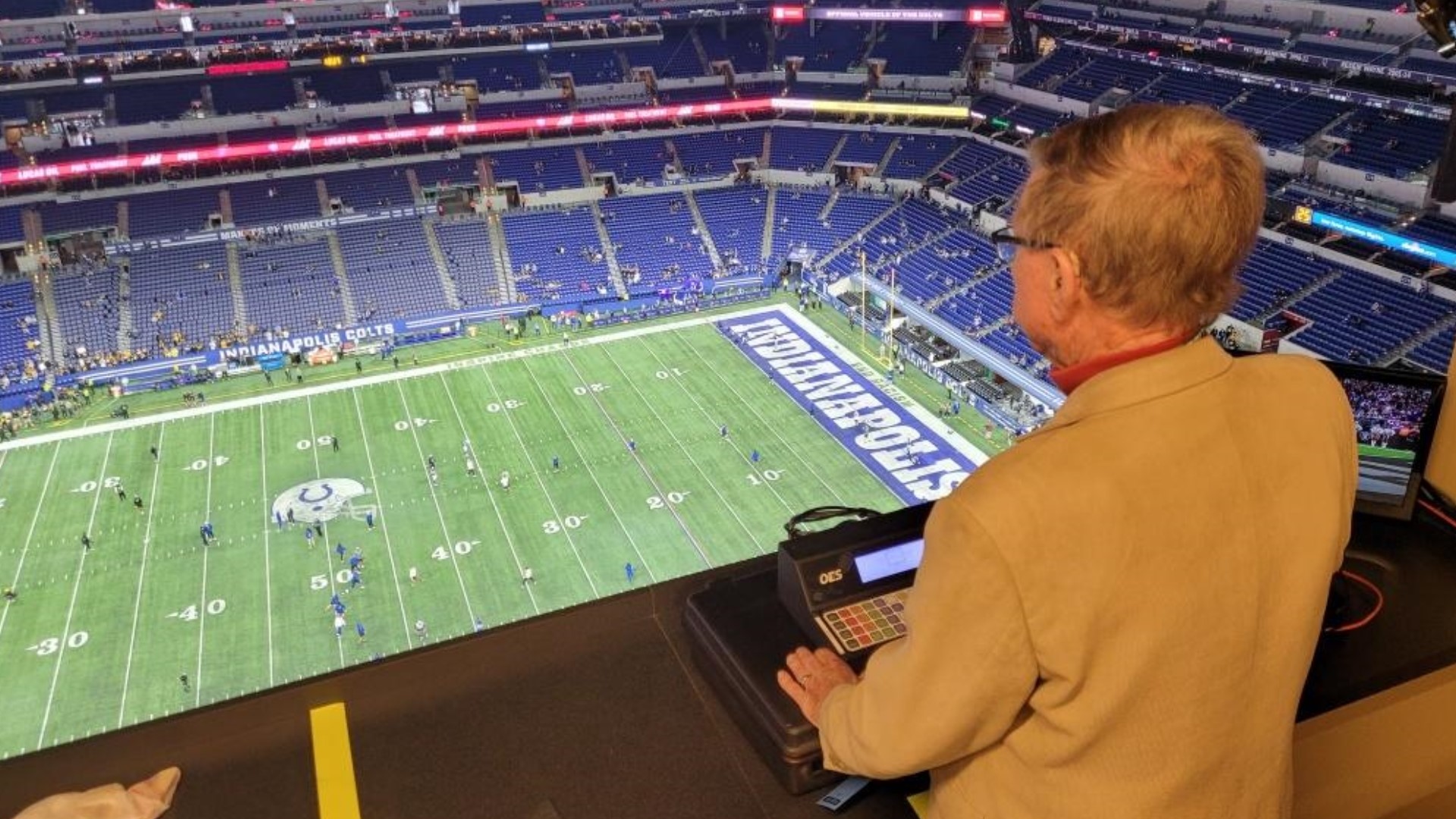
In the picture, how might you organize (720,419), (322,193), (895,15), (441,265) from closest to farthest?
(720,419)
(441,265)
(322,193)
(895,15)

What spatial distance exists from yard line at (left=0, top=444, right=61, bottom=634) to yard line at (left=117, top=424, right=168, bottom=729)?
2.35m

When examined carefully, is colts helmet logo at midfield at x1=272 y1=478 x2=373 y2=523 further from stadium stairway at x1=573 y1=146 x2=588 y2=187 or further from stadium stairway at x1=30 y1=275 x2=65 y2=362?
stadium stairway at x1=573 y1=146 x2=588 y2=187

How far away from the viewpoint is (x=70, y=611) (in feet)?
65.9

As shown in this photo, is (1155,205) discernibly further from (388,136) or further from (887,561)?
(388,136)

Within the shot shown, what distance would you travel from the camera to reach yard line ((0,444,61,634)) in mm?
20078

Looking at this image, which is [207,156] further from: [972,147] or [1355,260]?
[1355,260]

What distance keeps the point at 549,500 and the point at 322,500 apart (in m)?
5.55

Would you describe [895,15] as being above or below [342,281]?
above

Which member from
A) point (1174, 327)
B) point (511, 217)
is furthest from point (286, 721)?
point (511, 217)

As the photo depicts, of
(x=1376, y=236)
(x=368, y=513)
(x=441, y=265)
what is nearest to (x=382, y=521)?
(x=368, y=513)

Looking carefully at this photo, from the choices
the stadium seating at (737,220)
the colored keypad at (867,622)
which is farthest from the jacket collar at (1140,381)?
the stadium seating at (737,220)

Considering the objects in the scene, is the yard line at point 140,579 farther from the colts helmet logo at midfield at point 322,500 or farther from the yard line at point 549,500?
the yard line at point 549,500

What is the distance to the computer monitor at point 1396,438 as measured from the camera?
4.22 m

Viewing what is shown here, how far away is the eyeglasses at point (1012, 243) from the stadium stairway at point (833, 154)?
4243 cm
